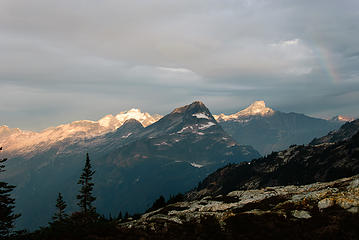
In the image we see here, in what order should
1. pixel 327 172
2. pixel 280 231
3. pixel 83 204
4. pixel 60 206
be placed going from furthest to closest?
pixel 327 172, pixel 60 206, pixel 83 204, pixel 280 231

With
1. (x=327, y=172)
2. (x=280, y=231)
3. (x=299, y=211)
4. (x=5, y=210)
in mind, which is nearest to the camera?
(x=280, y=231)

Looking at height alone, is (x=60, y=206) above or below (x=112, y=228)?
below

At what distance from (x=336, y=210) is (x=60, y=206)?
90070mm

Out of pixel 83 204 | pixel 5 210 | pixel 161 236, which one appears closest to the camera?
pixel 161 236

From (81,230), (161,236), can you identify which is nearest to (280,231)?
(161,236)

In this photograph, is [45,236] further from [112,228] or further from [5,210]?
[5,210]

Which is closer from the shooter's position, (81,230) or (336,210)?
(81,230)

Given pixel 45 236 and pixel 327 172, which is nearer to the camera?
pixel 45 236

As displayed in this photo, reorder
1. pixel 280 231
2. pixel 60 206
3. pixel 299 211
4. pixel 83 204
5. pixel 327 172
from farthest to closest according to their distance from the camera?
pixel 327 172 → pixel 60 206 → pixel 83 204 → pixel 299 211 → pixel 280 231

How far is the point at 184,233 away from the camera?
3075 centimetres

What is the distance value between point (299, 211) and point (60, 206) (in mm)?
86217

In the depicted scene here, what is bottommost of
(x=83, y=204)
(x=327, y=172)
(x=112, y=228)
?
(x=327, y=172)

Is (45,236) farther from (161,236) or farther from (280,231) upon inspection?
(280,231)

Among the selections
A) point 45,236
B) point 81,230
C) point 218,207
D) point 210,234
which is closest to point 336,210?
point 210,234
